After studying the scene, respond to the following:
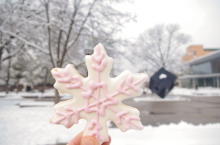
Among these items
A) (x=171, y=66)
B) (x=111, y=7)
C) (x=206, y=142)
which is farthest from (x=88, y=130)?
(x=171, y=66)

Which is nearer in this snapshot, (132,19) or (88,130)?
(88,130)

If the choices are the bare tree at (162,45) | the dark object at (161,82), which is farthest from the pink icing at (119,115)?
the bare tree at (162,45)

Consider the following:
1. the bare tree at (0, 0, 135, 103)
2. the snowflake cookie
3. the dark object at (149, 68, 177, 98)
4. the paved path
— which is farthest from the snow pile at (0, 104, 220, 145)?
the bare tree at (0, 0, 135, 103)

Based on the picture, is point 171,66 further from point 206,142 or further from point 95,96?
point 95,96

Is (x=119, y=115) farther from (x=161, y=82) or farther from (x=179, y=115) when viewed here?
(x=179, y=115)

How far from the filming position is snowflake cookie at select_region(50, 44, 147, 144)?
54.8 inches

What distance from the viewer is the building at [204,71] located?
25591 mm

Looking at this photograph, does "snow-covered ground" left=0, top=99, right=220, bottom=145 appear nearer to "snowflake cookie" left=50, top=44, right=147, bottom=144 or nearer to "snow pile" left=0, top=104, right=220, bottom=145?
"snow pile" left=0, top=104, right=220, bottom=145

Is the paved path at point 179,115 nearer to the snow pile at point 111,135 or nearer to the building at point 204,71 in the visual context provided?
the snow pile at point 111,135

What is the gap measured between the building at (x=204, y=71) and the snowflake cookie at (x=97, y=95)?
23.3 meters

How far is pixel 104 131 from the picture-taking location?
1.42m

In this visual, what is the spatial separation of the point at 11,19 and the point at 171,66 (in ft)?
63.7

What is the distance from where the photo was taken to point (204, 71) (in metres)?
29.6

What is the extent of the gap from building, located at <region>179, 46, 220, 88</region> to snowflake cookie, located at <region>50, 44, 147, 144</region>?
2329 cm
